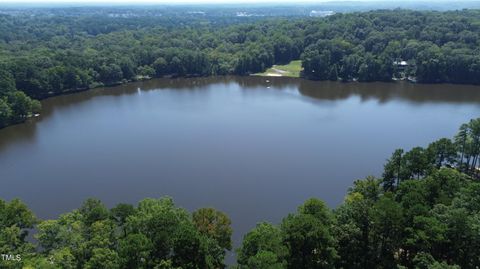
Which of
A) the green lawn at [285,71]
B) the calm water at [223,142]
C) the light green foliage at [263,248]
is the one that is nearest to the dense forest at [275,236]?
the light green foliage at [263,248]

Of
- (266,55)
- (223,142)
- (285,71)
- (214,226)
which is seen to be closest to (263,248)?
(214,226)

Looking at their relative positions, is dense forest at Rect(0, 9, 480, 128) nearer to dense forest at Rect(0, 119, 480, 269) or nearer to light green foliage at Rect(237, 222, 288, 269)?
dense forest at Rect(0, 119, 480, 269)

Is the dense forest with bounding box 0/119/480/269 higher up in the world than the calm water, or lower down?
higher up

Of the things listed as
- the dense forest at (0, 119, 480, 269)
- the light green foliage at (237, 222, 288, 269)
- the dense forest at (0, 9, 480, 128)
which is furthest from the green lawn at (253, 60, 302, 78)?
the light green foliage at (237, 222, 288, 269)

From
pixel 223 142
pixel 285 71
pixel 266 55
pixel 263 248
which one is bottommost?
pixel 223 142

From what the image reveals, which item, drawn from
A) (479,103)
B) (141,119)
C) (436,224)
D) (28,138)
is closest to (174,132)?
(141,119)

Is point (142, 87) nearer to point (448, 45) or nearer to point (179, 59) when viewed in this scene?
point (179, 59)

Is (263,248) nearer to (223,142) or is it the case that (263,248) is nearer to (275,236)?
(275,236)
